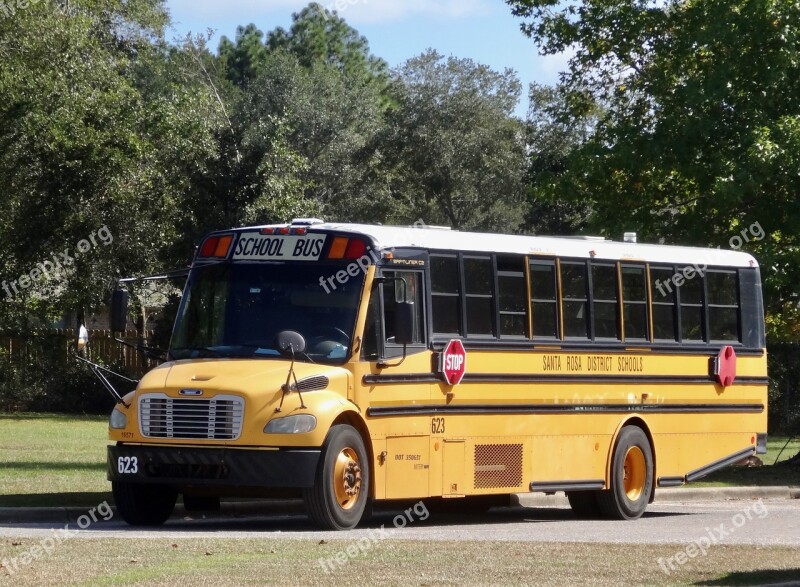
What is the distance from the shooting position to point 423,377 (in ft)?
49.2

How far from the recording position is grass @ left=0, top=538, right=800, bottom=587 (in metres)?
9.85

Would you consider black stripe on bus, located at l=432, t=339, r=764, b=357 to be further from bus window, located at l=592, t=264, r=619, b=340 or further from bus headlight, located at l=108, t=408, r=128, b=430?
bus headlight, located at l=108, t=408, r=128, b=430

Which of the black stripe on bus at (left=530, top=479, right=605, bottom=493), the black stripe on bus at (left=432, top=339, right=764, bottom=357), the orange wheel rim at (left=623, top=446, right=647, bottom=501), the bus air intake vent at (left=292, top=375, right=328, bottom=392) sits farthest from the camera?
the orange wheel rim at (left=623, top=446, right=647, bottom=501)

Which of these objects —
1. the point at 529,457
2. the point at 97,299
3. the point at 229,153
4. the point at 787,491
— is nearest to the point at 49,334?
the point at 97,299

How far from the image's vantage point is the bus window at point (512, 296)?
16.2 meters

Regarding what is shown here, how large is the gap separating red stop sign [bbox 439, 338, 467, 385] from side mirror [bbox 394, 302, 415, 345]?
2.81 ft

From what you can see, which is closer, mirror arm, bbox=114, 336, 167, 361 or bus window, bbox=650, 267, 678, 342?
mirror arm, bbox=114, 336, 167, 361

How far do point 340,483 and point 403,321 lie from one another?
1.64m

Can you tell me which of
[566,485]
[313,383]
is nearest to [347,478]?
[313,383]

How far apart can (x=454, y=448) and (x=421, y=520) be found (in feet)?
5.64

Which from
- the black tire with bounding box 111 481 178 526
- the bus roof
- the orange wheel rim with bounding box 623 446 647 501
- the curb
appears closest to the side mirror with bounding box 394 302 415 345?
the bus roof

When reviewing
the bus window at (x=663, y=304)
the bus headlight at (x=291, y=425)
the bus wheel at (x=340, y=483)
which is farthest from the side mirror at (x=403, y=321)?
the bus window at (x=663, y=304)

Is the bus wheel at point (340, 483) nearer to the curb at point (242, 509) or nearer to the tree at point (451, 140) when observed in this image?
the curb at point (242, 509)

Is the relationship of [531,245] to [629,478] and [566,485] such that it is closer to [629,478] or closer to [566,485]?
[566,485]
